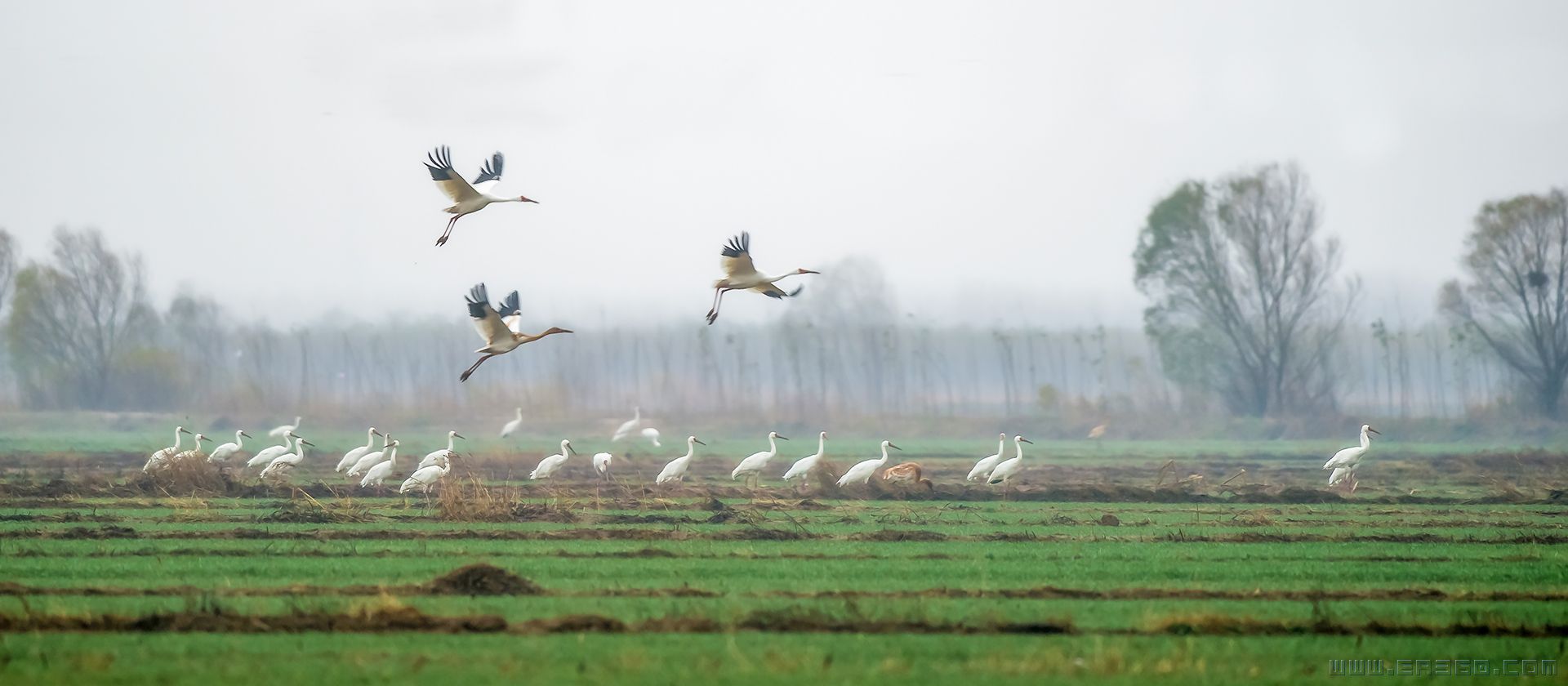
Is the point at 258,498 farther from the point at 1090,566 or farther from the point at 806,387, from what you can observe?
the point at 806,387

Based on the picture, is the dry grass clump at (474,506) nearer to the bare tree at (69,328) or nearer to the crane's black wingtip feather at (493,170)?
the crane's black wingtip feather at (493,170)

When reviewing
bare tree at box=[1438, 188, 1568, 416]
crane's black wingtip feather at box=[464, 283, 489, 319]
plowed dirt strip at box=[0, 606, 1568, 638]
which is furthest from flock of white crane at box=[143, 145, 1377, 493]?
bare tree at box=[1438, 188, 1568, 416]

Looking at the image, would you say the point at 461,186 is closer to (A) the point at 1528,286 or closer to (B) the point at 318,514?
(B) the point at 318,514

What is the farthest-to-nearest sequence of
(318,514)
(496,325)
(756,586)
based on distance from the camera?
(318,514)
(496,325)
(756,586)

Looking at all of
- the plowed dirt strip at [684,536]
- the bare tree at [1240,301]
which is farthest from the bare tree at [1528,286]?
the plowed dirt strip at [684,536]

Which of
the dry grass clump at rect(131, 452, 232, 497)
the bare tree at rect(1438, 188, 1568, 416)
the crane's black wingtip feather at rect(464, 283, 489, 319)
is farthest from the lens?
the bare tree at rect(1438, 188, 1568, 416)

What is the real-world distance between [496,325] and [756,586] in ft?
22.3

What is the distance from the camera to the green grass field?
490 inches

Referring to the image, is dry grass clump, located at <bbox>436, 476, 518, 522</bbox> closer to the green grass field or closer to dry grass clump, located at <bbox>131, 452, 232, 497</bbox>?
the green grass field

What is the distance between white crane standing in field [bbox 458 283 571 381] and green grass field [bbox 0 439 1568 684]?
2.77m

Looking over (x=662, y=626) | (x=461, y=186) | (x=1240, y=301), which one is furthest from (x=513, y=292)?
(x=1240, y=301)

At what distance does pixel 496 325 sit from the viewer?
2202 centimetres

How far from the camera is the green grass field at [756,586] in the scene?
12.4 metres

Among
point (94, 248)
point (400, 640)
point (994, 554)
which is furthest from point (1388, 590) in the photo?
point (94, 248)
